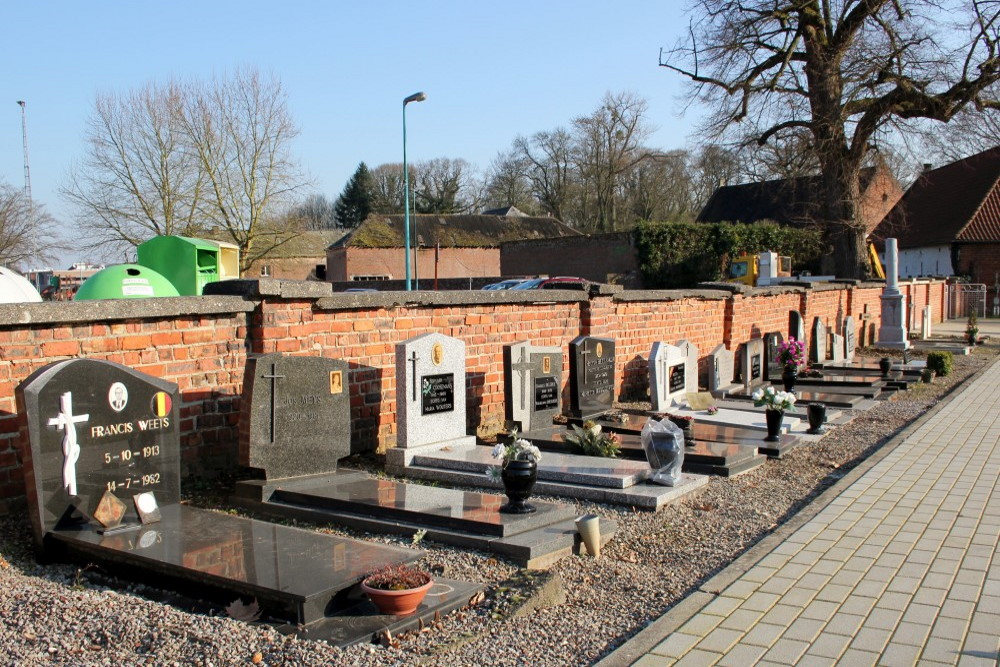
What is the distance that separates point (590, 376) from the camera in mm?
10344

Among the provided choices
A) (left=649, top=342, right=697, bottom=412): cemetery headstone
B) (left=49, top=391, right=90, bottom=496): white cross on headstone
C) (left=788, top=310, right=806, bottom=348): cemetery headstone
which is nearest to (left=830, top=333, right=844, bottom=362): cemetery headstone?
(left=788, top=310, right=806, bottom=348): cemetery headstone

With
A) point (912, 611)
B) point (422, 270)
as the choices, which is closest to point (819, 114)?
point (912, 611)

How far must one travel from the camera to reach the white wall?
43.2m

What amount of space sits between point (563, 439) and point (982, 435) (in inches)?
213

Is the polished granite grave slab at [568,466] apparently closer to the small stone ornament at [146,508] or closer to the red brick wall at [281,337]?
the red brick wall at [281,337]

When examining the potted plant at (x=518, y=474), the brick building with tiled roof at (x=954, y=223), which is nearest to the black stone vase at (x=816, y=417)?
the potted plant at (x=518, y=474)

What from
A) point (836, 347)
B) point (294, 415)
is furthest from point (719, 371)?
point (294, 415)

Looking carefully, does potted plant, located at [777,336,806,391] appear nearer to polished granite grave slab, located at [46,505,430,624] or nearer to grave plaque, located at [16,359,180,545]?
polished granite grave slab, located at [46,505,430,624]

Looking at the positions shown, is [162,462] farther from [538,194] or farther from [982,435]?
[538,194]

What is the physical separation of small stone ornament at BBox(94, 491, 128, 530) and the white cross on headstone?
0.66 ft

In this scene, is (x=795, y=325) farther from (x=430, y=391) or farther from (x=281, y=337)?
(x=281, y=337)

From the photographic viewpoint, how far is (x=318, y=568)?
468 centimetres

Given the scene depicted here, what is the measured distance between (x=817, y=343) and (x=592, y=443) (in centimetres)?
1184

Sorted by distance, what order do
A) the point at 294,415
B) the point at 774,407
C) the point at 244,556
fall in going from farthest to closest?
the point at 774,407 < the point at 294,415 < the point at 244,556
